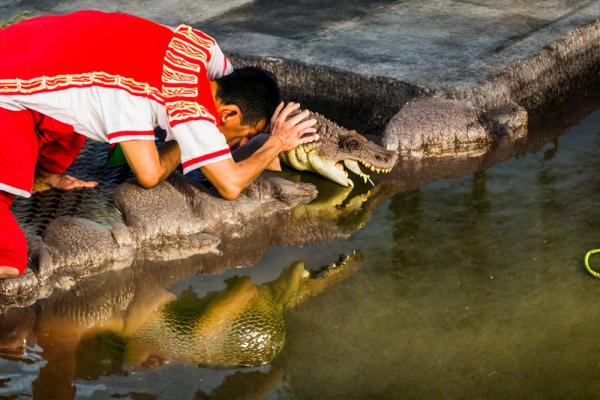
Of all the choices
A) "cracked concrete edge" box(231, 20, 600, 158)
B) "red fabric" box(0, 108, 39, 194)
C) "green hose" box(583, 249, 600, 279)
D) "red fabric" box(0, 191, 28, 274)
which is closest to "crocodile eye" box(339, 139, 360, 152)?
"cracked concrete edge" box(231, 20, 600, 158)

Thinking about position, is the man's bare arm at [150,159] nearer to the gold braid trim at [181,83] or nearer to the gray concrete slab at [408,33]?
the gold braid trim at [181,83]

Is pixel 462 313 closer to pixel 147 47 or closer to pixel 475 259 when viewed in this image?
pixel 475 259

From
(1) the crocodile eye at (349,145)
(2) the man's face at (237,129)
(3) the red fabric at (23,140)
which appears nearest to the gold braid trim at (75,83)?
(3) the red fabric at (23,140)

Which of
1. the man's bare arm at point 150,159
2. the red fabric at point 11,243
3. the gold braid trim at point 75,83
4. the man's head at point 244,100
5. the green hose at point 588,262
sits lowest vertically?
the green hose at point 588,262

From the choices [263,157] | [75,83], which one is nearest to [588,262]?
[263,157]

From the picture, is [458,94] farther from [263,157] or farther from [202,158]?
[202,158]

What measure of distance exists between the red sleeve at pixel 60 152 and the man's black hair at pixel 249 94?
0.93 m

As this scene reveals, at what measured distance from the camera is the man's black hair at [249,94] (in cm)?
502

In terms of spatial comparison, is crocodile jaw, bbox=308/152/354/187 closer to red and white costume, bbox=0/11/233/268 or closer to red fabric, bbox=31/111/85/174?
red and white costume, bbox=0/11/233/268

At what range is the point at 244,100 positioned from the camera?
5020 millimetres

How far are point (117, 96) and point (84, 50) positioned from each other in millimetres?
263

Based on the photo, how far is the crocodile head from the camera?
5.92m

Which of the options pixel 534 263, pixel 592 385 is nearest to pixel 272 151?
pixel 534 263

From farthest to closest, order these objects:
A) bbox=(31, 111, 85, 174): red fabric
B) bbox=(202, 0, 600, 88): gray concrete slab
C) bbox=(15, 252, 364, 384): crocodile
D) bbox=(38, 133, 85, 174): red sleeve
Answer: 1. bbox=(202, 0, 600, 88): gray concrete slab
2. bbox=(38, 133, 85, 174): red sleeve
3. bbox=(31, 111, 85, 174): red fabric
4. bbox=(15, 252, 364, 384): crocodile
